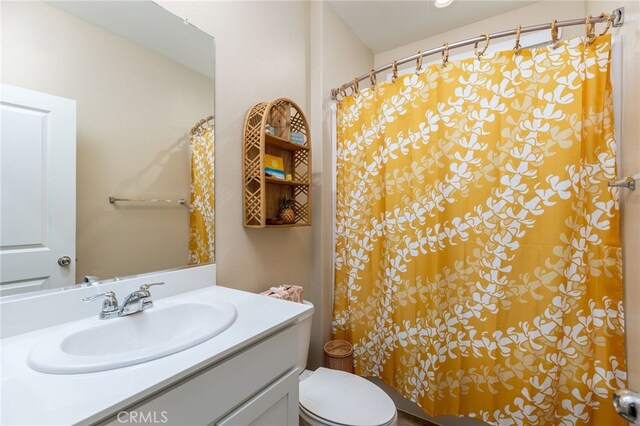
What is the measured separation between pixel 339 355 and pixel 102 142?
5.03 feet

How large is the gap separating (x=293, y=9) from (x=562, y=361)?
2234 millimetres

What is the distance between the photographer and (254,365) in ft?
2.43

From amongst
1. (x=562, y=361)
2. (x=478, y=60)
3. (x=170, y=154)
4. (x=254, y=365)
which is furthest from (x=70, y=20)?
(x=562, y=361)

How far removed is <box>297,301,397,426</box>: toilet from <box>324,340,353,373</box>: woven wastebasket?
227 mm

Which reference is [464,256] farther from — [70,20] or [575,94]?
[70,20]

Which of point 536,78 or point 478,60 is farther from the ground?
point 478,60

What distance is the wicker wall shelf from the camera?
4.18ft

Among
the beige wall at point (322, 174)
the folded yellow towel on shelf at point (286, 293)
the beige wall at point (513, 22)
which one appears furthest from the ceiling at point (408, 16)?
the folded yellow towel on shelf at point (286, 293)

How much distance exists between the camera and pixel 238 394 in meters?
0.70

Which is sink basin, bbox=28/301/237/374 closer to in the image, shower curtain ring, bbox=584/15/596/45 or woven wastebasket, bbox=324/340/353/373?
woven wastebasket, bbox=324/340/353/373

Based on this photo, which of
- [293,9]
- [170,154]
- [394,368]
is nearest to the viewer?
[170,154]

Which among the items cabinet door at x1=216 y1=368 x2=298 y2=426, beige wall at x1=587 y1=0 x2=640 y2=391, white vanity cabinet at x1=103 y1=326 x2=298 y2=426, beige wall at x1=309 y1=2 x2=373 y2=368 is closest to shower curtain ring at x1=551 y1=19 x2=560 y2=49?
beige wall at x1=587 y1=0 x2=640 y2=391

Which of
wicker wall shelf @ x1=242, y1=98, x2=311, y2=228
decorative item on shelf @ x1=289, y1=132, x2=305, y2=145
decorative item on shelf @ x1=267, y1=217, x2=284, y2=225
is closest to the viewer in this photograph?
wicker wall shelf @ x1=242, y1=98, x2=311, y2=228

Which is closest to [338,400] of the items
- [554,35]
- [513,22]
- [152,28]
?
[152,28]
